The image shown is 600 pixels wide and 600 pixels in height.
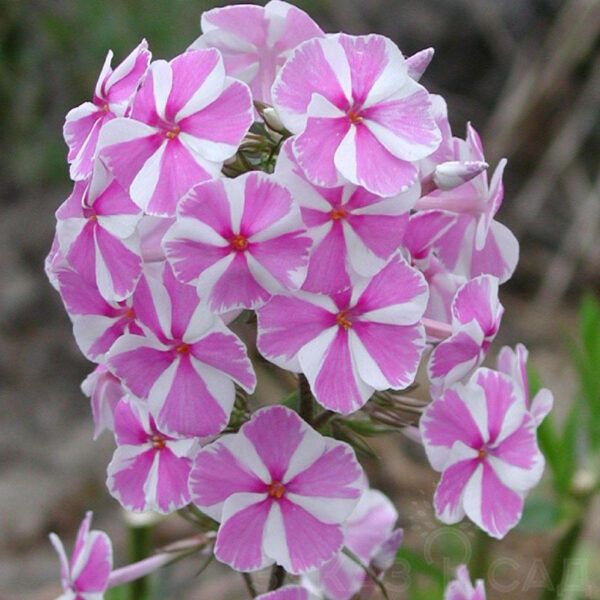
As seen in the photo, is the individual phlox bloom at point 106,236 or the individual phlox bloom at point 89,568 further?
the individual phlox bloom at point 89,568

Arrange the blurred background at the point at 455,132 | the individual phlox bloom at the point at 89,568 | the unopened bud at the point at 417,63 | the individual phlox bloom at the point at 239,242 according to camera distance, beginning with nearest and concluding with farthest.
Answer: the individual phlox bloom at the point at 239,242 < the unopened bud at the point at 417,63 < the individual phlox bloom at the point at 89,568 < the blurred background at the point at 455,132

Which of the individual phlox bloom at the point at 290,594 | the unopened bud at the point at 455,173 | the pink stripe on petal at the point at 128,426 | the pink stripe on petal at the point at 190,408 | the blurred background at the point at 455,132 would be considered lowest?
the blurred background at the point at 455,132

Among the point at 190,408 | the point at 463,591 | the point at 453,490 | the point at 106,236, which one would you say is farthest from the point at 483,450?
the point at 106,236

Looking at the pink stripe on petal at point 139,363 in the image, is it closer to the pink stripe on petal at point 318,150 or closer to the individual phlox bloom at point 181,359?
the individual phlox bloom at point 181,359

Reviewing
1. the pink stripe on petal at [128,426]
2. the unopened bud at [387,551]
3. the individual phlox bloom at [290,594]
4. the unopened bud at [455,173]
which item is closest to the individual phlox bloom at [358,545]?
the unopened bud at [387,551]

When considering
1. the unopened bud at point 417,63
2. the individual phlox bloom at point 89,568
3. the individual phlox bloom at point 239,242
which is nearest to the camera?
the individual phlox bloom at point 239,242

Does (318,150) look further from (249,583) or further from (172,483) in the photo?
(249,583)

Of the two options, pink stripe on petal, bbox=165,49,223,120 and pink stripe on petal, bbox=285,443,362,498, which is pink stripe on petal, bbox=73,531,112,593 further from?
pink stripe on petal, bbox=165,49,223,120

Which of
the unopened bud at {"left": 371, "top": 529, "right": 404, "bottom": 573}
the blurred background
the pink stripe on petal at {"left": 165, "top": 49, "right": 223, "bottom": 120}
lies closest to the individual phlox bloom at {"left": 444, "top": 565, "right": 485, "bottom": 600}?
the unopened bud at {"left": 371, "top": 529, "right": 404, "bottom": 573}
